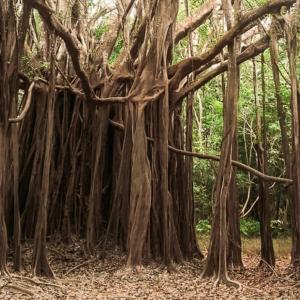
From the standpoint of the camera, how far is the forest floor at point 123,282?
5.04 m

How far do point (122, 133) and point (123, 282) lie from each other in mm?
2655

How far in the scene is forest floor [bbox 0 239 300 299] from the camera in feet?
16.5

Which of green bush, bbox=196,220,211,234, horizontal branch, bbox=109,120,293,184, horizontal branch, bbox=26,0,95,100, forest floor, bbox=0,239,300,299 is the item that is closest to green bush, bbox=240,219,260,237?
green bush, bbox=196,220,211,234

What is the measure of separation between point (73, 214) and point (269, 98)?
5867 millimetres

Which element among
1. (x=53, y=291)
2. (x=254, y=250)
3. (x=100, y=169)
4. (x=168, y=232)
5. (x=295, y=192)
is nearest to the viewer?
(x=53, y=291)

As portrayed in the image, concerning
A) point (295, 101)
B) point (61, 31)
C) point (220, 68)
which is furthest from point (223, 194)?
point (61, 31)

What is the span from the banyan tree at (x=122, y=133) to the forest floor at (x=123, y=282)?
0.21 meters

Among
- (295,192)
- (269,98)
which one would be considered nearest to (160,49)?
(295,192)

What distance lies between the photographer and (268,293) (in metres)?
5.47

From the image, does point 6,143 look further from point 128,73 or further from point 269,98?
point 269,98

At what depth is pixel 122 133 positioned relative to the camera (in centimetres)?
802

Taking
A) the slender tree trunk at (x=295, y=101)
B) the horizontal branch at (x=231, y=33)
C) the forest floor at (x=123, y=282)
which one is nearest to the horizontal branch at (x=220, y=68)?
the horizontal branch at (x=231, y=33)

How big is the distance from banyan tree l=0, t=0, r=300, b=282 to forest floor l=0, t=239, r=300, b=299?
214mm

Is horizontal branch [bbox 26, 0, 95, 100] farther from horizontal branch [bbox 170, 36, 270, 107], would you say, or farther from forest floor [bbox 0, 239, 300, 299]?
forest floor [bbox 0, 239, 300, 299]
